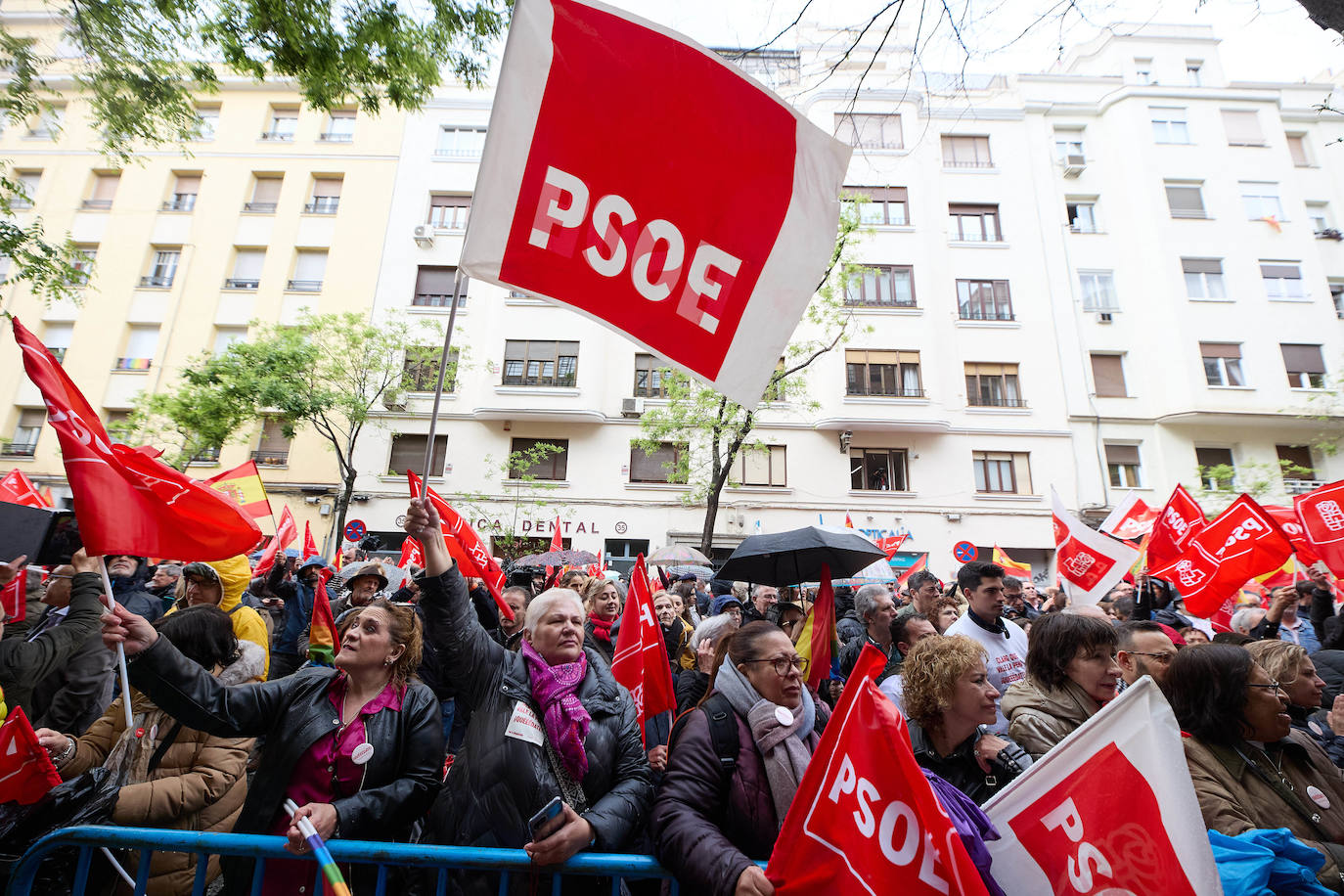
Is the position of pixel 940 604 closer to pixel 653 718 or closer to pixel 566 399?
pixel 653 718

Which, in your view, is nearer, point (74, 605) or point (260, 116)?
point (74, 605)

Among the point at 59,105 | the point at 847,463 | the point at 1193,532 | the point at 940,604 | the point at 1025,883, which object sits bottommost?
the point at 1025,883

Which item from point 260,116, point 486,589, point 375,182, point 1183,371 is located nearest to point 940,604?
point 486,589

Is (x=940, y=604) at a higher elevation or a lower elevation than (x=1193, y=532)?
lower

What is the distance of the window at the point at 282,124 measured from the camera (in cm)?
2527

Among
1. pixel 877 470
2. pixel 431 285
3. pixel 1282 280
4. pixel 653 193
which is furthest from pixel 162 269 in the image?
pixel 1282 280

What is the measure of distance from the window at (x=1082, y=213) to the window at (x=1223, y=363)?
19.3 feet

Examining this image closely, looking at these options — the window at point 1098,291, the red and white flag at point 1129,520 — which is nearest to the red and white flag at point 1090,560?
the red and white flag at point 1129,520

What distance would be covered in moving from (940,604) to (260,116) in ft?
99.0

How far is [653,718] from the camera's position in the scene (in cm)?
440

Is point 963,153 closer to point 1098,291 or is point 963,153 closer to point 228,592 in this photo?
point 1098,291

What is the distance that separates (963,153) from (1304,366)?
44.7ft

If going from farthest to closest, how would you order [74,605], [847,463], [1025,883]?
1. [847,463]
2. [74,605]
3. [1025,883]

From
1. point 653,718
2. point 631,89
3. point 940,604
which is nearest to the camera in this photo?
point 631,89
